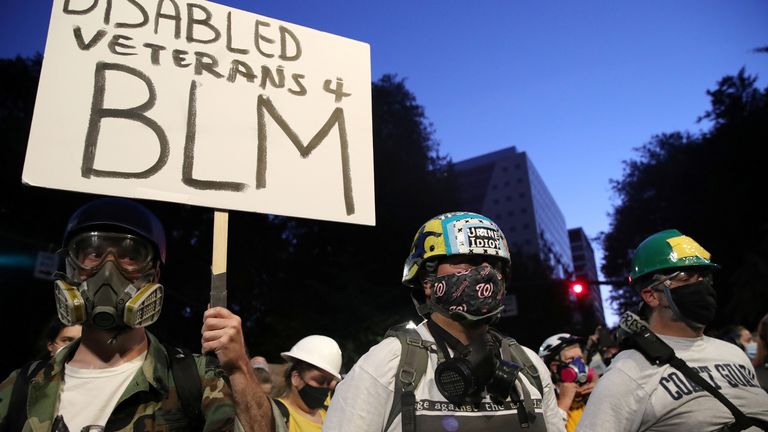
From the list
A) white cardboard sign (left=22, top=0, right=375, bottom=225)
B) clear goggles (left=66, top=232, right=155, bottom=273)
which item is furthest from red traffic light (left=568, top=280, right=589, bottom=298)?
clear goggles (left=66, top=232, right=155, bottom=273)

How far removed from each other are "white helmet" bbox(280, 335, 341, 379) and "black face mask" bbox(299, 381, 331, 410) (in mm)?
207

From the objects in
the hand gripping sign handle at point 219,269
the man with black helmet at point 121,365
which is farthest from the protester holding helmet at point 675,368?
the hand gripping sign handle at point 219,269

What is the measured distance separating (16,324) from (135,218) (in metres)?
15.2

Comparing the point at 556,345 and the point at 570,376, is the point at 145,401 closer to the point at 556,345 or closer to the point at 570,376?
the point at 570,376

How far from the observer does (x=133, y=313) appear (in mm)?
2342

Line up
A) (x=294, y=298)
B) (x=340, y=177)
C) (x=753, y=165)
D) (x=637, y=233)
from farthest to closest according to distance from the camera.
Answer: (x=637, y=233), (x=753, y=165), (x=294, y=298), (x=340, y=177)

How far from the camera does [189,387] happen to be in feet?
7.68

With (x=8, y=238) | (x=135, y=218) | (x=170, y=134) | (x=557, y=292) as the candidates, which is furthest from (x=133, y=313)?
(x=557, y=292)

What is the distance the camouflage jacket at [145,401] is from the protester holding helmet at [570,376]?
13.6ft

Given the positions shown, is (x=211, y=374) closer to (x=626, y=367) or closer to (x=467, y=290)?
(x=467, y=290)

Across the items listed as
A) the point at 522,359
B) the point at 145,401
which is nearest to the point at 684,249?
the point at 522,359

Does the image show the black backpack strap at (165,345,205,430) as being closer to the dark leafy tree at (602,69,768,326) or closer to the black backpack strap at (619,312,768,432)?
the black backpack strap at (619,312,768,432)

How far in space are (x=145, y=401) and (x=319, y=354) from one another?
3205 mm

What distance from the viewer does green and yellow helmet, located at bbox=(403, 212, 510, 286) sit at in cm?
259
